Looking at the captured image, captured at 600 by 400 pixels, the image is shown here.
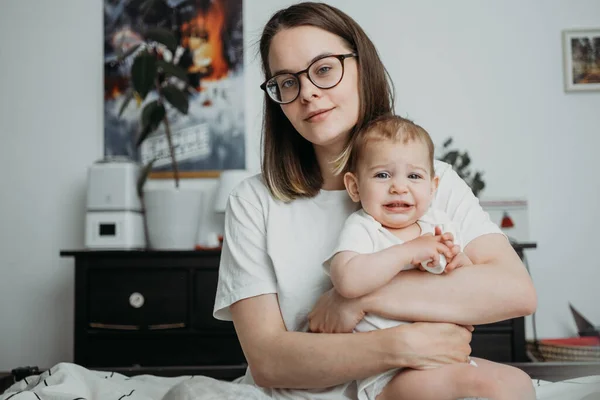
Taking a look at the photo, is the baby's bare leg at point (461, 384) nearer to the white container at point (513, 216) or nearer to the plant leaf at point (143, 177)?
the white container at point (513, 216)

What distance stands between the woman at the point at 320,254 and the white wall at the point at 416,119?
1886mm

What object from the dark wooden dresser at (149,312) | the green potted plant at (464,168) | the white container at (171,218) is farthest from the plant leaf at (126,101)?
the green potted plant at (464,168)

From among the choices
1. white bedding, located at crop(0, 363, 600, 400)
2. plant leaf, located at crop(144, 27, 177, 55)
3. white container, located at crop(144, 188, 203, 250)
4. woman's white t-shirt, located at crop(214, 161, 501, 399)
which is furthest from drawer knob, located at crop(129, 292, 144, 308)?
woman's white t-shirt, located at crop(214, 161, 501, 399)

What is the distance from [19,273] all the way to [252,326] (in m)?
2.63

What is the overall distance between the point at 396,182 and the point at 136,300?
6.31 ft

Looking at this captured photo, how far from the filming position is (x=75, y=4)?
3533 mm

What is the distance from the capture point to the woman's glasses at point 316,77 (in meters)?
1.38

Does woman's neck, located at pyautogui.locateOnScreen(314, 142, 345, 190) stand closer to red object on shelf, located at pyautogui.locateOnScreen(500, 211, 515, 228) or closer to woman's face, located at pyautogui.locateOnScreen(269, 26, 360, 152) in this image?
woman's face, located at pyautogui.locateOnScreen(269, 26, 360, 152)

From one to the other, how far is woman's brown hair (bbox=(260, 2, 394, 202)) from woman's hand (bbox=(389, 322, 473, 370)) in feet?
1.34

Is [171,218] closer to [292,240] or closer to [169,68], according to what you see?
[169,68]

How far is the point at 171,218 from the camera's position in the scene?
3.09 metres

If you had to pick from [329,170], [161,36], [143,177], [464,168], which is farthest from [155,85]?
[329,170]

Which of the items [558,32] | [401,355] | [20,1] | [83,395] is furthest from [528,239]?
[20,1]

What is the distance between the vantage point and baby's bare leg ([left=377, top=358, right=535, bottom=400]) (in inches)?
44.3
